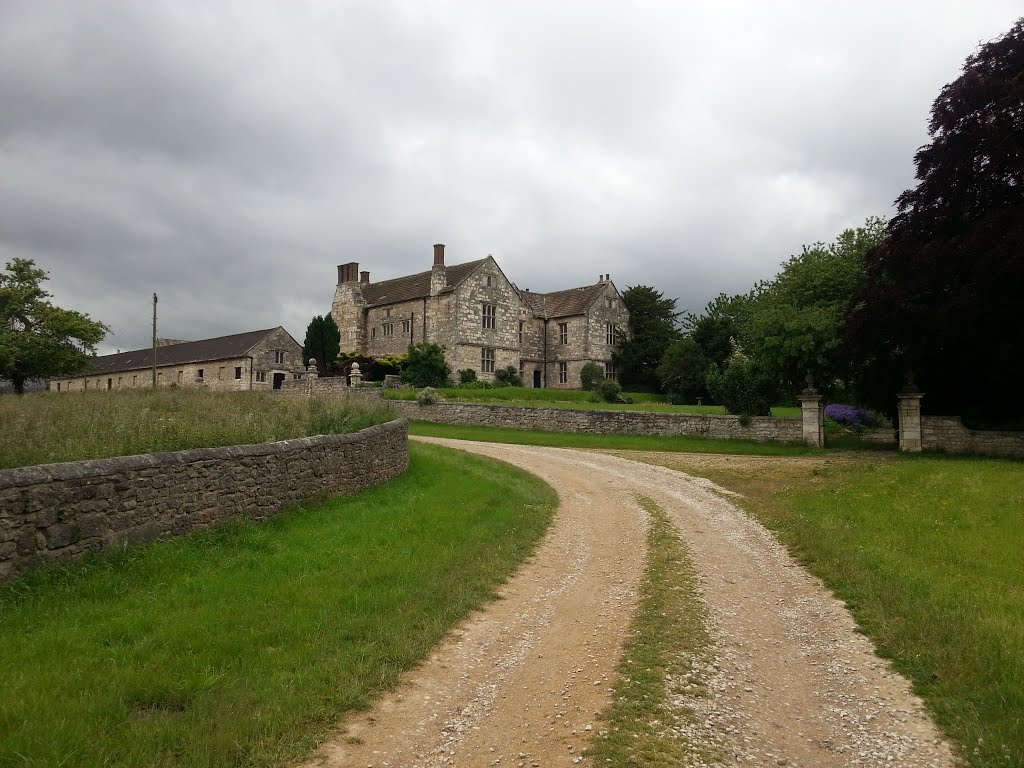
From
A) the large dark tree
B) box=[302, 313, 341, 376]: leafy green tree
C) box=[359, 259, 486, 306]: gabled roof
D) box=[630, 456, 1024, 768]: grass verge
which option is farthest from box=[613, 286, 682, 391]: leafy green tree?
box=[630, 456, 1024, 768]: grass verge

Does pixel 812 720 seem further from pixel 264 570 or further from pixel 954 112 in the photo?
pixel 954 112

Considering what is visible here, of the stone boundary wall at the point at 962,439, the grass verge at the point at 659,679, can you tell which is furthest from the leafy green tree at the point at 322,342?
the grass verge at the point at 659,679

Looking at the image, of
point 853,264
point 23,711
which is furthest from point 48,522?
point 853,264

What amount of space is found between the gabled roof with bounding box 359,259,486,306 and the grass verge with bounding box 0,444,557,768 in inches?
1744

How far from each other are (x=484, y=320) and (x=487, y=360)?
3.18 meters

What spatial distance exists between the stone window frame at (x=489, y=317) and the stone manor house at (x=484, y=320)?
80 millimetres

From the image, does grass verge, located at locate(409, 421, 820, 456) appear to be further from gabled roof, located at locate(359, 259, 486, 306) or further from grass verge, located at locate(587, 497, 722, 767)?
gabled roof, located at locate(359, 259, 486, 306)

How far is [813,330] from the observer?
1078 inches

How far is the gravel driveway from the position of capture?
14.8 ft

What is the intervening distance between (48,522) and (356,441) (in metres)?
7.09

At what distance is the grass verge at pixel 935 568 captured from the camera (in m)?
5.06

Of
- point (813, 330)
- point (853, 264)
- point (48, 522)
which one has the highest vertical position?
point (853, 264)

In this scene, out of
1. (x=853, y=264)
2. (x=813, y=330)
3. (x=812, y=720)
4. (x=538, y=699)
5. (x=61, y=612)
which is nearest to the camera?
(x=812, y=720)

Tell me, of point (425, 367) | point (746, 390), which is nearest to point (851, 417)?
point (746, 390)
